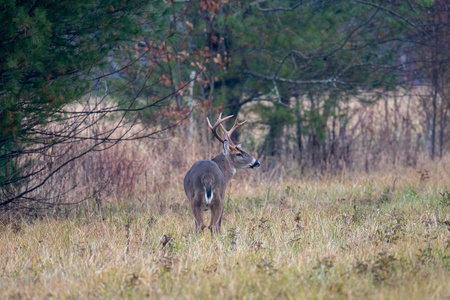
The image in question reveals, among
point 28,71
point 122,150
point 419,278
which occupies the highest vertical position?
point 28,71

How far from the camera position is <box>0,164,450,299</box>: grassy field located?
4.17 meters

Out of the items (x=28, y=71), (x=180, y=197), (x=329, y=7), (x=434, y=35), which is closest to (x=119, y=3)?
(x=28, y=71)

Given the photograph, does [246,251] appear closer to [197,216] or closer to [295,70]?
[197,216]

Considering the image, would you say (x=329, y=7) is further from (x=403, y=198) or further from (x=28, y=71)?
(x=28, y=71)

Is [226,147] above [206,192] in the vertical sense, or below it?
above

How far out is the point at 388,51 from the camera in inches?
548

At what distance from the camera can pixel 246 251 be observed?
5.32 meters

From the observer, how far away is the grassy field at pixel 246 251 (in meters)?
4.17

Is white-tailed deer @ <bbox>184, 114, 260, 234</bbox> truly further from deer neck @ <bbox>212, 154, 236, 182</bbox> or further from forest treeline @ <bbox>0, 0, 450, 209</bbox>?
forest treeline @ <bbox>0, 0, 450, 209</bbox>

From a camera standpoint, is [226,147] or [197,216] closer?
[197,216]

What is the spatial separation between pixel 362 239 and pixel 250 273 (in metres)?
1.86

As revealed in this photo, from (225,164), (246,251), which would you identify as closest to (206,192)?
(246,251)

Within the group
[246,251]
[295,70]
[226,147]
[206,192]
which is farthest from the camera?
[295,70]

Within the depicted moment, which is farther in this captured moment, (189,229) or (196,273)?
(189,229)
